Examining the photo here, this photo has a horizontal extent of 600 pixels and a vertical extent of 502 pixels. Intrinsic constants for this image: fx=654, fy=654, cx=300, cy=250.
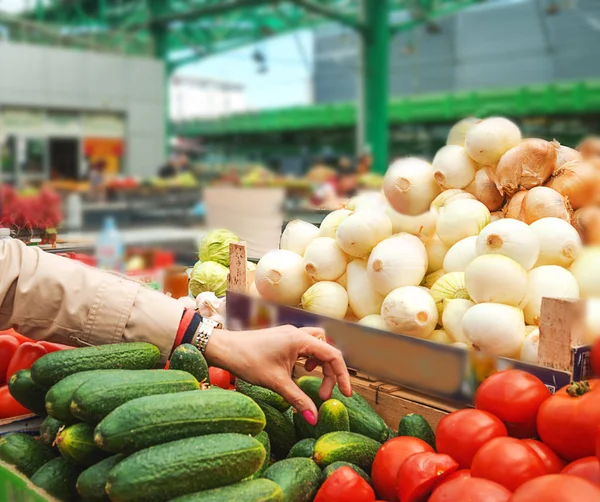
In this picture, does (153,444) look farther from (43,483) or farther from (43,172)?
(43,172)

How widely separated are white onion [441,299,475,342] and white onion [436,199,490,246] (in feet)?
0.96

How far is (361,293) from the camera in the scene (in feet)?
7.59

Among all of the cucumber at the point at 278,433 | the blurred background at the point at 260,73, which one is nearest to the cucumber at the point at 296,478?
the cucumber at the point at 278,433

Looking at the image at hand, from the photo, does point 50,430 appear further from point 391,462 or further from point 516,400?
point 516,400

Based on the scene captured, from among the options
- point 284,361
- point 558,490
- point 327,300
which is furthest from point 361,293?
point 558,490

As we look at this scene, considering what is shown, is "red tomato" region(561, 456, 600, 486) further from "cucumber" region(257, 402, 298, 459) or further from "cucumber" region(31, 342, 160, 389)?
"cucumber" region(31, 342, 160, 389)

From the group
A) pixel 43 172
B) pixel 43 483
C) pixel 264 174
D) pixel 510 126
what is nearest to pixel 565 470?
pixel 43 483

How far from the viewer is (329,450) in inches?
62.7

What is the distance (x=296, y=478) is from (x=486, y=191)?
142cm

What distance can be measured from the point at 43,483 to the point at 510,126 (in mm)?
1922

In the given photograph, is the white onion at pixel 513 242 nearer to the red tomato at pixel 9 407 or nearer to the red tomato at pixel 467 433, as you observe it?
the red tomato at pixel 467 433

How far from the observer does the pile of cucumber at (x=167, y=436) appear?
1.31 m

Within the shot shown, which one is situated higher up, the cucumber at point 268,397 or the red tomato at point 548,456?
the red tomato at point 548,456

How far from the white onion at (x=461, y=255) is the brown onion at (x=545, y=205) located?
8.1 inches
